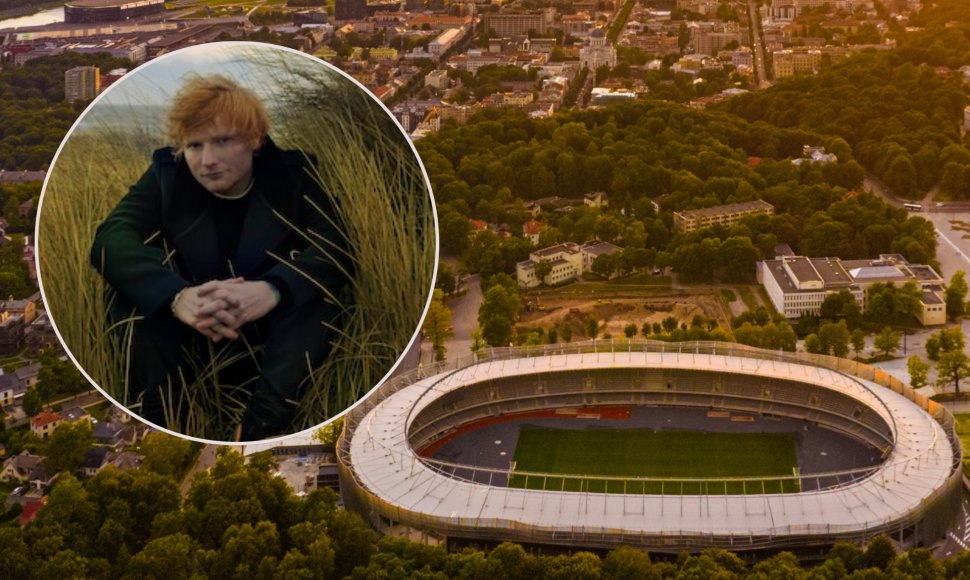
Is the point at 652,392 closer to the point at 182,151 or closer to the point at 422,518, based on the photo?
the point at 422,518

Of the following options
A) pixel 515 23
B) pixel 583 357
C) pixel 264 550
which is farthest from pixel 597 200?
pixel 515 23

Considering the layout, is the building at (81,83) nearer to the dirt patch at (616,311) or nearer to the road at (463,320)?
the road at (463,320)

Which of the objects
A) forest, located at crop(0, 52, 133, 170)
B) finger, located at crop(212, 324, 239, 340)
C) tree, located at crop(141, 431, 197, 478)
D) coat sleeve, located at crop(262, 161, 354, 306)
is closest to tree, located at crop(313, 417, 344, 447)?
tree, located at crop(141, 431, 197, 478)

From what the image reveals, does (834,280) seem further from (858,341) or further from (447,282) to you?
(447,282)

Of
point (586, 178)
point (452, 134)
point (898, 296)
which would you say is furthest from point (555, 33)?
point (898, 296)

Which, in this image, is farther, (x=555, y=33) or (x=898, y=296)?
(x=555, y=33)
